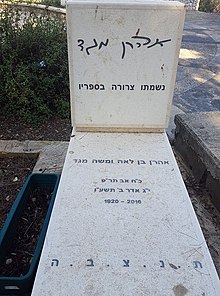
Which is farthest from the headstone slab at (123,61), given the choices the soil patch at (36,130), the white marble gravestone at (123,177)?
the soil patch at (36,130)

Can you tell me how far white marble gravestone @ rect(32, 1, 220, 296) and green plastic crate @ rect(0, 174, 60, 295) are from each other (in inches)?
13.2

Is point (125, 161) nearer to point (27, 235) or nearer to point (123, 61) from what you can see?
point (123, 61)

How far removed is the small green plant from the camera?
10.4 ft

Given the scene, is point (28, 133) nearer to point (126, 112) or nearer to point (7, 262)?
point (126, 112)

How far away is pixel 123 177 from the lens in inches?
65.3

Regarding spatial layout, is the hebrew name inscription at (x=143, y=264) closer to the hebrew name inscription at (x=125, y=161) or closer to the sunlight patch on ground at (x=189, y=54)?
the hebrew name inscription at (x=125, y=161)

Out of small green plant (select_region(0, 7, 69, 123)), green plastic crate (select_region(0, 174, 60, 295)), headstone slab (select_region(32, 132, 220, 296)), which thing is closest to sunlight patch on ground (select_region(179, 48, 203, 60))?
small green plant (select_region(0, 7, 69, 123))

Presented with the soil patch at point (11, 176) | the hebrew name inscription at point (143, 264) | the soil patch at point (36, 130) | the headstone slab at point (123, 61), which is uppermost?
the headstone slab at point (123, 61)

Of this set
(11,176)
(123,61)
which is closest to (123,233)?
(123,61)

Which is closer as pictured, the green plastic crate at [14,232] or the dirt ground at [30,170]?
the green plastic crate at [14,232]

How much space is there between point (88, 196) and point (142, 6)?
3.59 feet

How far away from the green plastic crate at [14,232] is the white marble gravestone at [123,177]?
0.33m

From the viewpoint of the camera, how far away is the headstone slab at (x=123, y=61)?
5.81ft

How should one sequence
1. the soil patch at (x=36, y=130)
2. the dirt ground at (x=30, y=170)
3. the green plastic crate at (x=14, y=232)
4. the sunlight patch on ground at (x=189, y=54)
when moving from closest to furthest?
the green plastic crate at (x=14, y=232)
the dirt ground at (x=30, y=170)
the soil patch at (x=36, y=130)
the sunlight patch on ground at (x=189, y=54)
